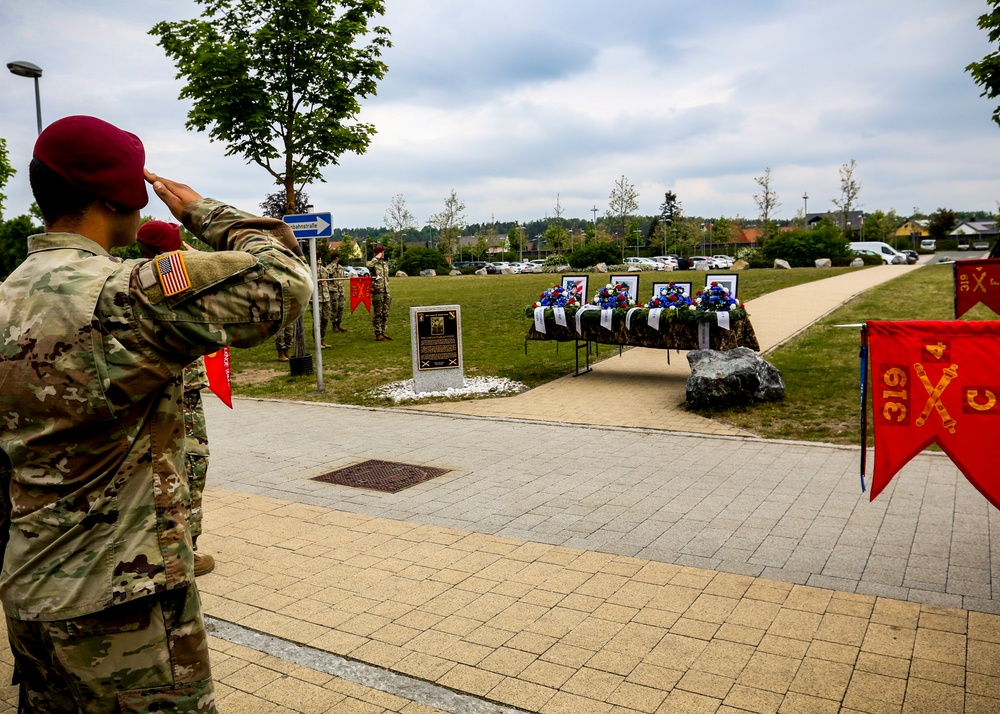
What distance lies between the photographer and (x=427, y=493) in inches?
287

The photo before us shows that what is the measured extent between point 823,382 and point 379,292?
1104cm

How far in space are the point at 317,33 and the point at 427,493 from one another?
12.2 metres

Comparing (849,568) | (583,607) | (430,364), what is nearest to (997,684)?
(849,568)

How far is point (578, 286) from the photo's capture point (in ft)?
47.4

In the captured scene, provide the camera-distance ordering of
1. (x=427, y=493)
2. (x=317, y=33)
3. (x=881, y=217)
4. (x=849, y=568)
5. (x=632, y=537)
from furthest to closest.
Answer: (x=881, y=217) → (x=317, y=33) → (x=427, y=493) → (x=632, y=537) → (x=849, y=568)

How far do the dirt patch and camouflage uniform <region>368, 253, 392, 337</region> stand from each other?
3.60m

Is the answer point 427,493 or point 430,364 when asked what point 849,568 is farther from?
point 430,364

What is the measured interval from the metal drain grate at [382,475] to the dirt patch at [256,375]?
7.54 metres

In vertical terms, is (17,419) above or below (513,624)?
above

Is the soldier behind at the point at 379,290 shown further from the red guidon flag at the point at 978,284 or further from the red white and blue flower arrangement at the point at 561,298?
the red guidon flag at the point at 978,284

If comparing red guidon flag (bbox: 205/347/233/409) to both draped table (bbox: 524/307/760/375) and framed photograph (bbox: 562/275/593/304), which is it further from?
framed photograph (bbox: 562/275/593/304)

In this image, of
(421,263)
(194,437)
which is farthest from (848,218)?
(194,437)

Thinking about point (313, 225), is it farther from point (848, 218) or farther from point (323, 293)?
point (848, 218)

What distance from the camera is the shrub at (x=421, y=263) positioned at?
6097 cm
